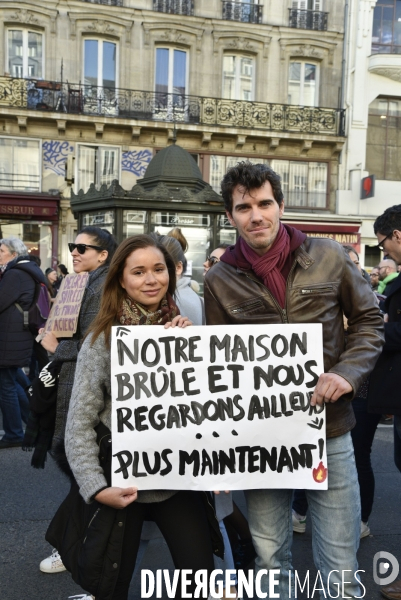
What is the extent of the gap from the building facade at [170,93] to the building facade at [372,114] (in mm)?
497

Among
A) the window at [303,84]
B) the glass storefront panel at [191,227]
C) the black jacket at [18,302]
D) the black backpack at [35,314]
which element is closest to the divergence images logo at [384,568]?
the black jacket at [18,302]

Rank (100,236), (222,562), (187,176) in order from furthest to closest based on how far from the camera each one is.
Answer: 1. (187,176)
2. (100,236)
3. (222,562)

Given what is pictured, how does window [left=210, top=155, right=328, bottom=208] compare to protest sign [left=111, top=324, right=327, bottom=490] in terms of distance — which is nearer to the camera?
protest sign [left=111, top=324, right=327, bottom=490]

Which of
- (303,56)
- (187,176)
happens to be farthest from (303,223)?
(187,176)

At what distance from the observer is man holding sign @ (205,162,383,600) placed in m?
2.16

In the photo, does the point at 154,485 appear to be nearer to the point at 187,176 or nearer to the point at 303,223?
the point at 187,176

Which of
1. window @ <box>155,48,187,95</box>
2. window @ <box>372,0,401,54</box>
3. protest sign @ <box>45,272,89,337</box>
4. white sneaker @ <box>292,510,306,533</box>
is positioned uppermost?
window @ <box>372,0,401,54</box>

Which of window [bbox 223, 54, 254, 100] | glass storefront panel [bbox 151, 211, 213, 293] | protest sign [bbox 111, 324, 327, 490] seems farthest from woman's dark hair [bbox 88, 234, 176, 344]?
window [bbox 223, 54, 254, 100]

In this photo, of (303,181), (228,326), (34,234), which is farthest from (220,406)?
(303,181)

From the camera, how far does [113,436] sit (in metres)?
2.15

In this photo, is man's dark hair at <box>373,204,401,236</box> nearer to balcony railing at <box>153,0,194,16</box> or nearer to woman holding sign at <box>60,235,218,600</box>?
woman holding sign at <box>60,235,218,600</box>

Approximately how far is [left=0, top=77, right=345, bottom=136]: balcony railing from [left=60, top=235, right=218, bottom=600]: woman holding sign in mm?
18211

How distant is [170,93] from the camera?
2003 centimetres

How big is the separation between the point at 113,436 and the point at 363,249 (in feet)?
64.3
